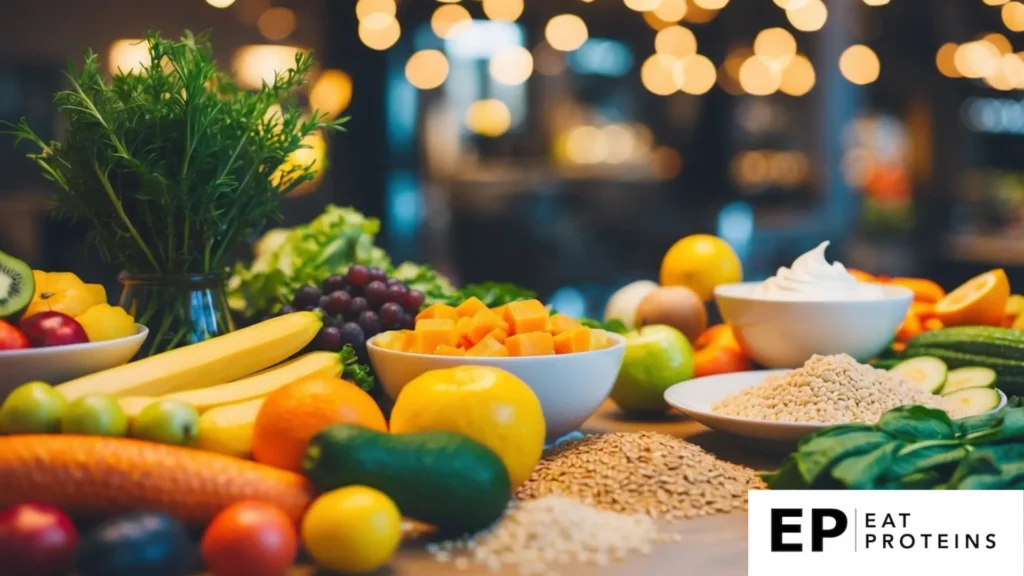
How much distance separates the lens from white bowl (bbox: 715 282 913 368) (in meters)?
1.66

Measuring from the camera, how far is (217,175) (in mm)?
1398

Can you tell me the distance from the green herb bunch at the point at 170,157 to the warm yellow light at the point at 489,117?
33.0 feet

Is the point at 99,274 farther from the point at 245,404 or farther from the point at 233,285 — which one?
the point at 245,404

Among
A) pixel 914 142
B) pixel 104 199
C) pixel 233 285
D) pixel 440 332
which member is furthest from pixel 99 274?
pixel 914 142

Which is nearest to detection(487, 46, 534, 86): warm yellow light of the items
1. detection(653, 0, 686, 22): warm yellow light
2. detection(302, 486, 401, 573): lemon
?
detection(653, 0, 686, 22): warm yellow light

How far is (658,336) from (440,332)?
1.68 ft

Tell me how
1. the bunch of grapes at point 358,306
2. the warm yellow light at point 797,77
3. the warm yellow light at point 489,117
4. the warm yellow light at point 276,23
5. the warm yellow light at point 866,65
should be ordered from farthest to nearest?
the warm yellow light at point 489,117
the warm yellow light at point 866,65
the warm yellow light at point 797,77
the warm yellow light at point 276,23
the bunch of grapes at point 358,306

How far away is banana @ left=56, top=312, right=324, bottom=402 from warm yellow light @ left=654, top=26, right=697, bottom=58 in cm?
852

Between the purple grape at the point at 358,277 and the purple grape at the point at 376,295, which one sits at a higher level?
the purple grape at the point at 358,277

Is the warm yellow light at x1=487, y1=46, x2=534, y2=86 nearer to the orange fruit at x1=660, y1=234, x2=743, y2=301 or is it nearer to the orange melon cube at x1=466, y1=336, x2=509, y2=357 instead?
the orange fruit at x1=660, y1=234, x2=743, y2=301

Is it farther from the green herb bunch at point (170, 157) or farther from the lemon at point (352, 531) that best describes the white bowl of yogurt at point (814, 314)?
the lemon at point (352, 531)

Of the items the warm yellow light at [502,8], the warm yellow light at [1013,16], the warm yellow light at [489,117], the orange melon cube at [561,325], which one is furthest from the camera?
the warm yellow light at [489,117]

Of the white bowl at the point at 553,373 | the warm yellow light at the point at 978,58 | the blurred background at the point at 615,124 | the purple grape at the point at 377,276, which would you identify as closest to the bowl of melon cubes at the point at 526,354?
the white bowl at the point at 553,373

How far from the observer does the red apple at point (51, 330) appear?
122 centimetres
